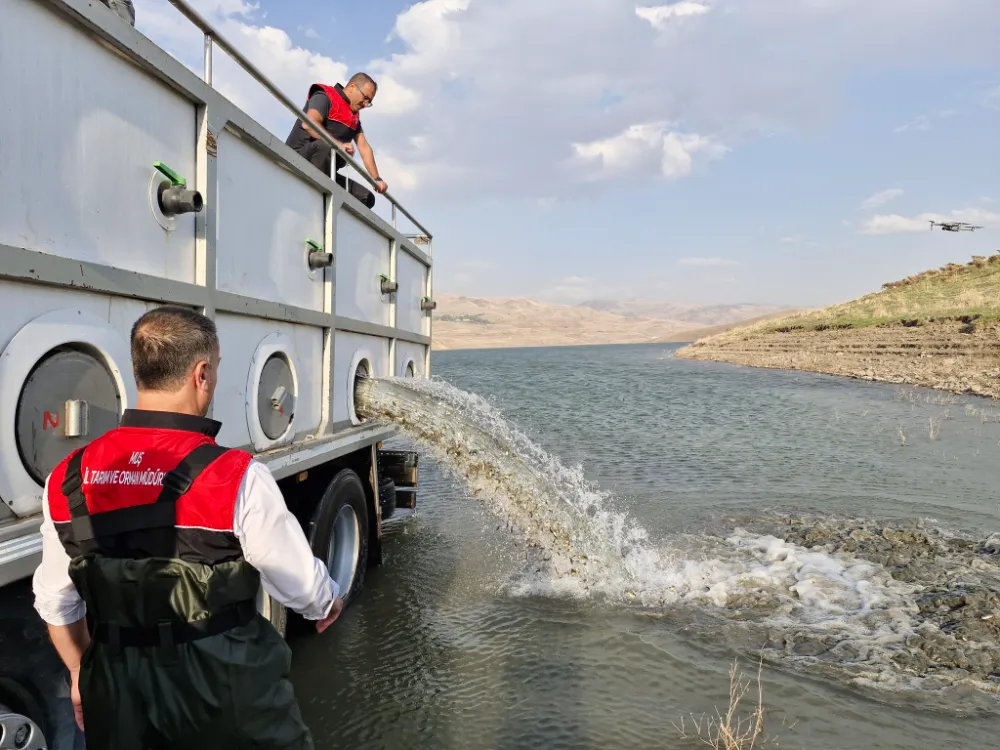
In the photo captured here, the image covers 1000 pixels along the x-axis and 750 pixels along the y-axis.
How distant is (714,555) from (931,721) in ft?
9.18

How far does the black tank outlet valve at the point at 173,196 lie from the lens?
2834mm

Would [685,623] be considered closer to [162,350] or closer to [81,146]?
[162,350]

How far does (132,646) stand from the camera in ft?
5.90

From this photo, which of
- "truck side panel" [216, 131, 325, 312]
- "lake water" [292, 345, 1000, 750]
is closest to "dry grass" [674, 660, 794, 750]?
"lake water" [292, 345, 1000, 750]

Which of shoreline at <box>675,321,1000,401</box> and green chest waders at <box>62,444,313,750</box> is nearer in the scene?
green chest waders at <box>62,444,313,750</box>

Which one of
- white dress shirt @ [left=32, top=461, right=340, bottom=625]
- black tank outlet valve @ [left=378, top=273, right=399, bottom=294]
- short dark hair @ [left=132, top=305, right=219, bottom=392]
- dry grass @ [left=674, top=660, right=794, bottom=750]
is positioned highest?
black tank outlet valve @ [left=378, top=273, right=399, bottom=294]

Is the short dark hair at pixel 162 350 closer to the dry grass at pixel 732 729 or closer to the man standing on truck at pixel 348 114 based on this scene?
the dry grass at pixel 732 729

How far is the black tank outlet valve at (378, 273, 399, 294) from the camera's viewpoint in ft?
19.5

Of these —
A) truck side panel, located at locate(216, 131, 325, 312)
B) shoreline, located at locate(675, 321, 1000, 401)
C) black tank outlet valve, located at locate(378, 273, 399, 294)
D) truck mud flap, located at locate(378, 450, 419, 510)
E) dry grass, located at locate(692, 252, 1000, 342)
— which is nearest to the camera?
truck side panel, located at locate(216, 131, 325, 312)

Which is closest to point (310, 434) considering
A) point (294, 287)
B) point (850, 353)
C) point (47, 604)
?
point (294, 287)

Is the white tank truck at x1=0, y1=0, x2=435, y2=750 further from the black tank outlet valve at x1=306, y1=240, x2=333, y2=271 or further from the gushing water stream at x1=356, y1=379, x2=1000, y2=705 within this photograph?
the gushing water stream at x1=356, y1=379, x2=1000, y2=705

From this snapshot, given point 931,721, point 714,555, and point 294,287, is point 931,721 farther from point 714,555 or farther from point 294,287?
point 294,287

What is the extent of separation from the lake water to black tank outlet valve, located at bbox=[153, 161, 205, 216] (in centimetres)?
265

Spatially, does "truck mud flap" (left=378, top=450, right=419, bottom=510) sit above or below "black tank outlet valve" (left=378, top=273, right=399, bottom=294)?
below
